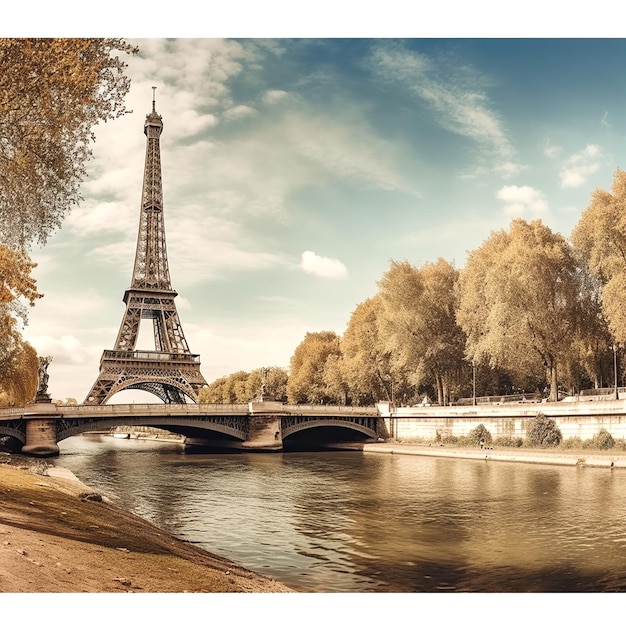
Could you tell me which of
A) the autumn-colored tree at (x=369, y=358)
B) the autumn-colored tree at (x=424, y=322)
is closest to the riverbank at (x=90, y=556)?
the autumn-colored tree at (x=424, y=322)

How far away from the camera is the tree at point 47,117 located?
46.9ft

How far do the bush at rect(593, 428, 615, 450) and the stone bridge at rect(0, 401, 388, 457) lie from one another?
2108 centimetres

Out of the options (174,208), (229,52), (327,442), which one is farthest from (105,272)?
(327,442)

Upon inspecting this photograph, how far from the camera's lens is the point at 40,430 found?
4750cm

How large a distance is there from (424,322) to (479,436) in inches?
397

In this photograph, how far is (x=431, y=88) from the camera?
18.5m

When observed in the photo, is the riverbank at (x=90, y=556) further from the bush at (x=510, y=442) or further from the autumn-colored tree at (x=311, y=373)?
the autumn-colored tree at (x=311, y=373)

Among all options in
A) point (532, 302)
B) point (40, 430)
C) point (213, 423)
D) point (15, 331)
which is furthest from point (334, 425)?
point (15, 331)

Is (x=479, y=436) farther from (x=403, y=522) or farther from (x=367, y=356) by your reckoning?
(x=403, y=522)

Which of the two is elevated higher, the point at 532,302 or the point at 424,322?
the point at 532,302

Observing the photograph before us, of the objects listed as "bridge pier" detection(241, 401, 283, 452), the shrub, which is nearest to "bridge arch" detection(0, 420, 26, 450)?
"bridge pier" detection(241, 401, 283, 452)

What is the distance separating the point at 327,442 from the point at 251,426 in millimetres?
8568

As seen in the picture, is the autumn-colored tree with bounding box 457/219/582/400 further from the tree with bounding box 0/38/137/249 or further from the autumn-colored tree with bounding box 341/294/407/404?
the tree with bounding box 0/38/137/249

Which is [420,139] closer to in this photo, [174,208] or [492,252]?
[174,208]
